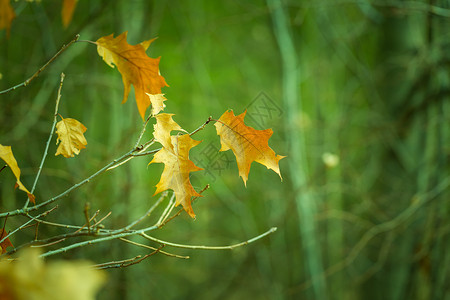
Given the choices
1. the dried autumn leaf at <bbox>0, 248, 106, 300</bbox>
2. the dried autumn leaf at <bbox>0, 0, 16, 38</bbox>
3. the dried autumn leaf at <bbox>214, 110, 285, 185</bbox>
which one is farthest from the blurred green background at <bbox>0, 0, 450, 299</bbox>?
the dried autumn leaf at <bbox>0, 248, 106, 300</bbox>

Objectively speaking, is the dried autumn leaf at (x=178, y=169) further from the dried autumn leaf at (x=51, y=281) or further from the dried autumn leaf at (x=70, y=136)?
the dried autumn leaf at (x=51, y=281)

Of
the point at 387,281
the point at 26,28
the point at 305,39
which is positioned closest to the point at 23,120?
the point at 26,28

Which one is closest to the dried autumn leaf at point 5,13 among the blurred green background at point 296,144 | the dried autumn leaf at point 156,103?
the dried autumn leaf at point 156,103

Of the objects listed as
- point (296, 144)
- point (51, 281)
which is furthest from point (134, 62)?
point (296, 144)

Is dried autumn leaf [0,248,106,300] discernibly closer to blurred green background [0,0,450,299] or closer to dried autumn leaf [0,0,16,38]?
dried autumn leaf [0,0,16,38]

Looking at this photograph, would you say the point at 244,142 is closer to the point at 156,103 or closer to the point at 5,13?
the point at 156,103
